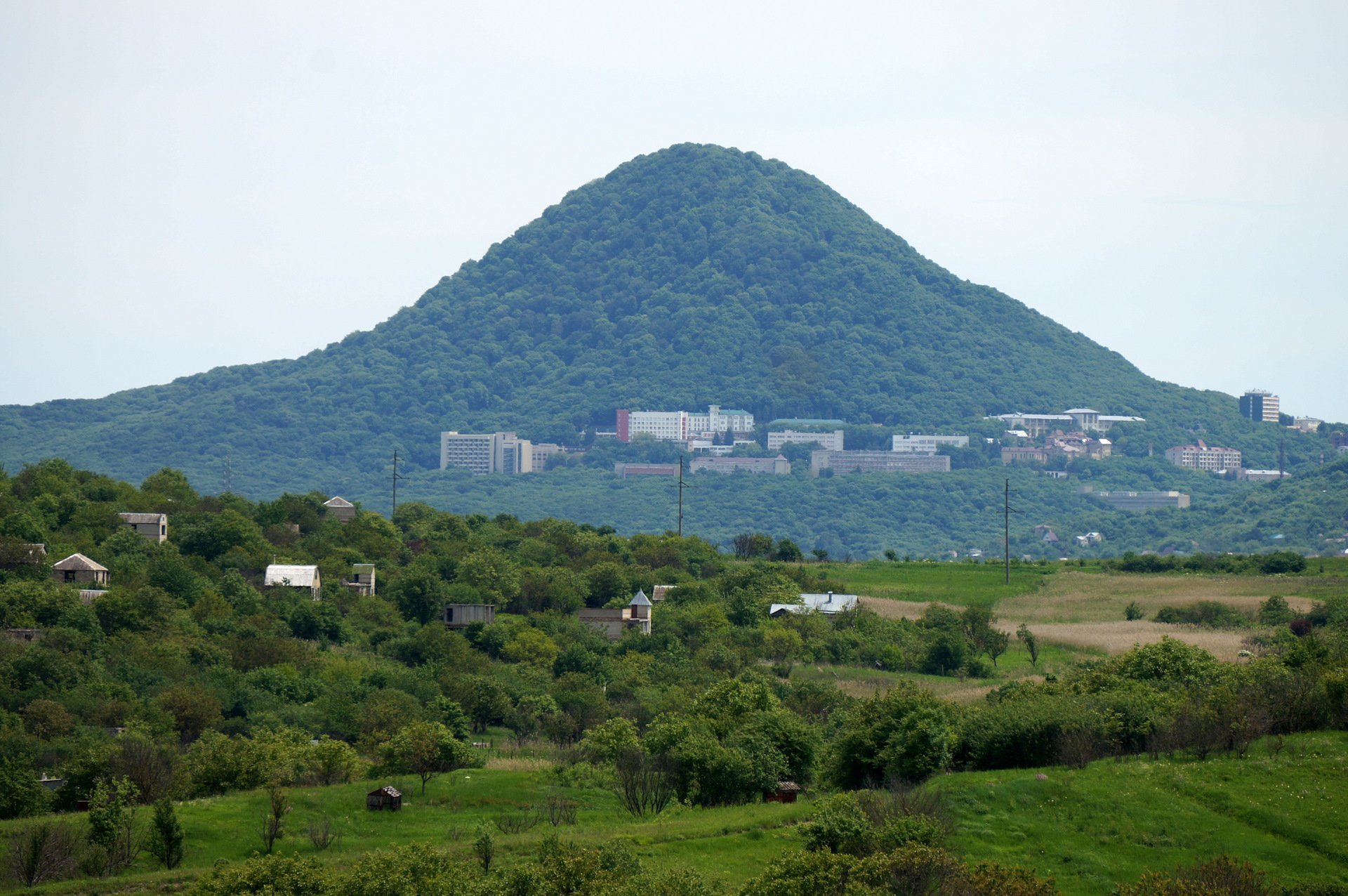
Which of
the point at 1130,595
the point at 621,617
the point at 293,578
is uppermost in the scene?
the point at 293,578

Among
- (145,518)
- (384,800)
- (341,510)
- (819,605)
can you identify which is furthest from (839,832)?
(341,510)

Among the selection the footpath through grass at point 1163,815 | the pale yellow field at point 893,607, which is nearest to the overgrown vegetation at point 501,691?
the footpath through grass at point 1163,815

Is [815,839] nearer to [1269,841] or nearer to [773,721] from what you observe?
[1269,841]

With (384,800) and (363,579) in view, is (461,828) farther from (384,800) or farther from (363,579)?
(363,579)

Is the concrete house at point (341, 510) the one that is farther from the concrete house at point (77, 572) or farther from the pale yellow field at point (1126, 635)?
the pale yellow field at point (1126, 635)

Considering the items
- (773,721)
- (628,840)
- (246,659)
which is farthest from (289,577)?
(628,840)
